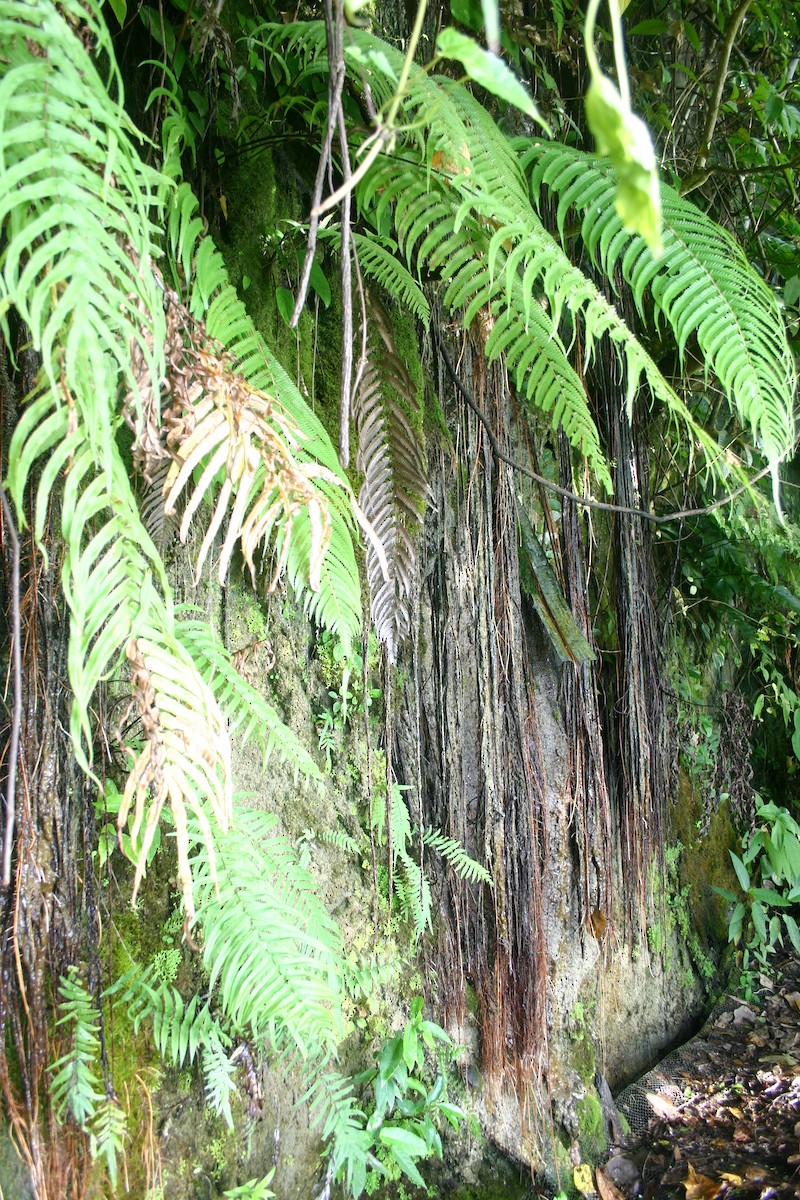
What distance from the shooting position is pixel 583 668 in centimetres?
230

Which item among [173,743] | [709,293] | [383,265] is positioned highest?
[383,265]

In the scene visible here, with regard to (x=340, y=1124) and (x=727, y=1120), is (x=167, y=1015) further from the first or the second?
(x=727, y=1120)

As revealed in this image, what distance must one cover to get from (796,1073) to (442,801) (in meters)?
1.67

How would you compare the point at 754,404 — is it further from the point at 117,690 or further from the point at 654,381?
the point at 117,690

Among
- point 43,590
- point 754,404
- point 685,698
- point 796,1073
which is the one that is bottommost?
point 796,1073

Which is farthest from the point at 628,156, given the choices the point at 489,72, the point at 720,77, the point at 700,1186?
the point at 700,1186

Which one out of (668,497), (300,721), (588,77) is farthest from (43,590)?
(668,497)

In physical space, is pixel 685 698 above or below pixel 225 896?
above

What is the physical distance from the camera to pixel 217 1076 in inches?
54.9

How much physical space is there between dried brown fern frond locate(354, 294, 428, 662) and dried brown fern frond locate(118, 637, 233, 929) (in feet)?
2.01

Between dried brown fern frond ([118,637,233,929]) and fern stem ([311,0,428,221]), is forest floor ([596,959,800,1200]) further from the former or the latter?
fern stem ([311,0,428,221])

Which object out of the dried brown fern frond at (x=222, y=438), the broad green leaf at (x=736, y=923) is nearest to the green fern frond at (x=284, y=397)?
the dried brown fern frond at (x=222, y=438)

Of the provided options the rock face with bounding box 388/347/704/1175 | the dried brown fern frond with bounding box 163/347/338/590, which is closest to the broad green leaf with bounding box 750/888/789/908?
the rock face with bounding box 388/347/704/1175

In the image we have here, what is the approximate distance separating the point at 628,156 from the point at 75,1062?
4.24ft
